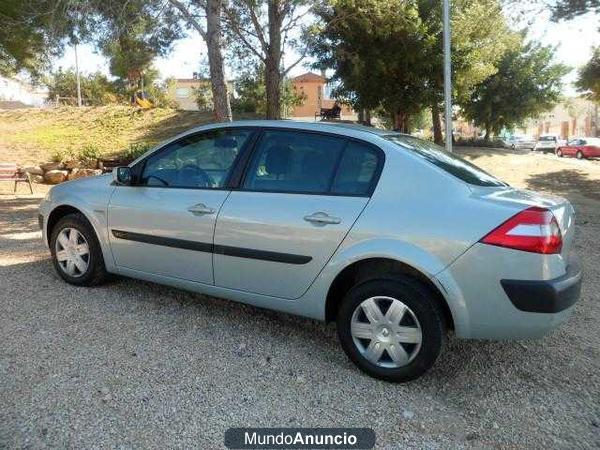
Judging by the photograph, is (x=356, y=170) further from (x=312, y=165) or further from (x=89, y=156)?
(x=89, y=156)

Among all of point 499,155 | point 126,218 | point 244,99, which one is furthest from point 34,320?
point 244,99

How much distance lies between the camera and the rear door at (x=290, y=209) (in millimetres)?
3295

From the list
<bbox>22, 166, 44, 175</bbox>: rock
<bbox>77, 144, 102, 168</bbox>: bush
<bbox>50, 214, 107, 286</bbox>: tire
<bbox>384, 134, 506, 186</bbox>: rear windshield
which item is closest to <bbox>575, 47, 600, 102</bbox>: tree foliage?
<bbox>77, 144, 102, 168</bbox>: bush

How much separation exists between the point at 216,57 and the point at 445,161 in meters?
7.42

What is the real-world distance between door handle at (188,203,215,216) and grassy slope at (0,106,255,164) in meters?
13.6

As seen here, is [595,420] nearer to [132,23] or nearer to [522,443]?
[522,443]

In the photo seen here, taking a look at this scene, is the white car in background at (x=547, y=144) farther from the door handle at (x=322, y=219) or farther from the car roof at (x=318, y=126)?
the door handle at (x=322, y=219)

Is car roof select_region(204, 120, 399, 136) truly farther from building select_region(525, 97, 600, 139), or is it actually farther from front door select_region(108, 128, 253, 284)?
building select_region(525, 97, 600, 139)

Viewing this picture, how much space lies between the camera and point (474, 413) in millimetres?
Result: 2922

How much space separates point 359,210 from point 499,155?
2073cm

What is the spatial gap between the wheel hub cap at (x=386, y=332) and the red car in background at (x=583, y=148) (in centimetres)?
3459

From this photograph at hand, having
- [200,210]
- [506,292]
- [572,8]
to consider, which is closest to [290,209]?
[200,210]

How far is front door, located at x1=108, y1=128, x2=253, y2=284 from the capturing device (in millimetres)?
3840

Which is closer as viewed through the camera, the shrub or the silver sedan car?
the silver sedan car
